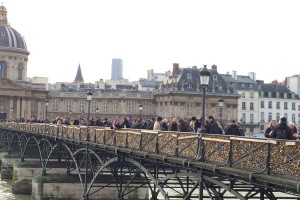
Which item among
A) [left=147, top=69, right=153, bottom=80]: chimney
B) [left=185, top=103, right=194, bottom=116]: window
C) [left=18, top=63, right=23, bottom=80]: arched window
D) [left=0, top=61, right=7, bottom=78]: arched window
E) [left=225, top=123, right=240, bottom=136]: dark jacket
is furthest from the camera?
[left=147, top=69, right=153, bottom=80]: chimney

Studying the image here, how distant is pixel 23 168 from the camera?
172 ft

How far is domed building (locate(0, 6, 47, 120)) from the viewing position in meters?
127

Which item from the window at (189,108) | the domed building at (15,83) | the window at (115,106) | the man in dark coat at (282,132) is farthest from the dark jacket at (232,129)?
the window at (115,106)

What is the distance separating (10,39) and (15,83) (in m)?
12.5

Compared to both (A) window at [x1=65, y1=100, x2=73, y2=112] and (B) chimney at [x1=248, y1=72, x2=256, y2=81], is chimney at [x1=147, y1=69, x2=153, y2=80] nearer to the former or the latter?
(B) chimney at [x1=248, y1=72, x2=256, y2=81]

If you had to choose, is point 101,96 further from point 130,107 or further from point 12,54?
point 12,54

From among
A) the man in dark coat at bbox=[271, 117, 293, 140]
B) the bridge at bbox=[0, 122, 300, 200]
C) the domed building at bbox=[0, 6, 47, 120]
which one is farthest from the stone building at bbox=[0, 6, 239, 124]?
the man in dark coat at bbox=[271, 117, 293, 140]

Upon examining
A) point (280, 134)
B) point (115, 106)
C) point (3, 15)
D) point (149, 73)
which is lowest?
point (280, 134)

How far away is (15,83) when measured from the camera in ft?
420

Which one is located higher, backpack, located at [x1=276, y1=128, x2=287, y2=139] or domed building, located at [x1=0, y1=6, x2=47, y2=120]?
domed building, located at [x1=0, y1=6, x2=47, y2=120]

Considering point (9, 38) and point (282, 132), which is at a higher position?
point (9, 38)

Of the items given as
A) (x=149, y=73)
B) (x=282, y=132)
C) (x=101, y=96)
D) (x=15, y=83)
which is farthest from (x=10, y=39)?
(x=282, y=132)

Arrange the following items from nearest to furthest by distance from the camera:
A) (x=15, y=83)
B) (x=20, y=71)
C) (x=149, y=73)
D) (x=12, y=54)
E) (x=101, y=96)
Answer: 1. (x=15, y=83)
2. (x=101, y=96)
3. (x=12, y=54)
4. (x=20, y=71)
5. (x=149, y=73)

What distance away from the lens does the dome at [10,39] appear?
443ft
